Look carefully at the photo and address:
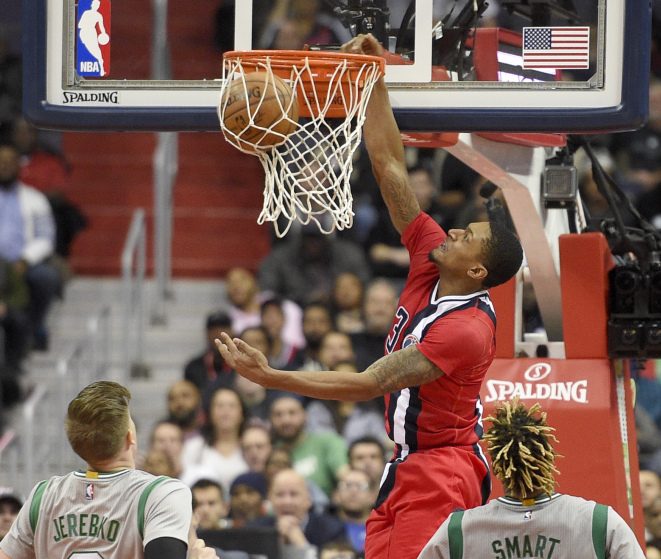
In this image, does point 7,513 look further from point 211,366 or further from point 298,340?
point 298,340

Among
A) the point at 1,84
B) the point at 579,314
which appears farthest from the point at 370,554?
the point at 1,84

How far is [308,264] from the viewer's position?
1125cm

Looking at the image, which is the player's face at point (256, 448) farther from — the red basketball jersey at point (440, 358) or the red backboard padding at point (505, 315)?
the red basketball jersey at point (440, 358)

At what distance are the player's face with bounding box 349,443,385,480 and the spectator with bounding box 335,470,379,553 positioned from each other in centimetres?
9

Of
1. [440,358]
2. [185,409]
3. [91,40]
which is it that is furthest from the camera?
[185,409]

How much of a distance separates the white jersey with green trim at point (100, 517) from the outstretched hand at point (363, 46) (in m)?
1.84

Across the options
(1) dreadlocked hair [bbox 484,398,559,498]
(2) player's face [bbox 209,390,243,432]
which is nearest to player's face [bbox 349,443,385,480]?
(2) player's face [bbox 209,390,243,432]

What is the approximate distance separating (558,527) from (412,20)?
2.23 m

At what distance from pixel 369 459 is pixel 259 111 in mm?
4161

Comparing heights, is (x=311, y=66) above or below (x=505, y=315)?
above

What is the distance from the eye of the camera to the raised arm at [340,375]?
4965 millimetres

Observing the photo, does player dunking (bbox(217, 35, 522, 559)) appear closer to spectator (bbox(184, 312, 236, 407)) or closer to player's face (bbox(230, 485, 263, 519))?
player's face (bbox(230, 485, 263, 519))

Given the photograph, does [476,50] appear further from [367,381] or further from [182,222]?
[182,222]

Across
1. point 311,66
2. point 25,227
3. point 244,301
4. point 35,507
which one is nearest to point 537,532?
point 35,507
